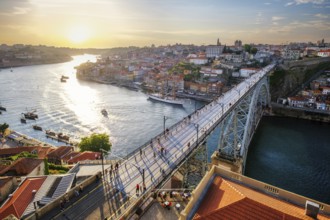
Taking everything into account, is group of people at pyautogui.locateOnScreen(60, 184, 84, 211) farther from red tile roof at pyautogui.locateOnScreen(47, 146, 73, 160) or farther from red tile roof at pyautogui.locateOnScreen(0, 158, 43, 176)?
red tile roof at pyautogui.locateOnScreen(47, 146, 73, 160)

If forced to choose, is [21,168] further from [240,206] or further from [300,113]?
[300,113]

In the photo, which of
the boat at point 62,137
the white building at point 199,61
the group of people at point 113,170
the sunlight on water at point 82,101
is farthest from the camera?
the white building at point 199,61

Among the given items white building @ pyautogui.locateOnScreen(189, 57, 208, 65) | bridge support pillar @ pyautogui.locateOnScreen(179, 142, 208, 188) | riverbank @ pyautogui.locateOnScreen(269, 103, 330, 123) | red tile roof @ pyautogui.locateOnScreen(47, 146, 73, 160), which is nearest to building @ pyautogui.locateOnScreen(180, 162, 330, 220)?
bridge support pillar @ pyautogui.locateOnScreen(179, 142, 208, 188)

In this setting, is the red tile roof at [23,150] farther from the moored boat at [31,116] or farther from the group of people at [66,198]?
the moored boat at [31,116]

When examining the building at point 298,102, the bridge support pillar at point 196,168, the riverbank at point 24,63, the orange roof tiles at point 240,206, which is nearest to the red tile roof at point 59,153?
the bridge support pillar at point 196,168

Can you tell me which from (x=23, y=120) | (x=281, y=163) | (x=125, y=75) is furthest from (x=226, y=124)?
(x=125, y=75)

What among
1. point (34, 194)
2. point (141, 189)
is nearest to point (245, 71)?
point (141, 189)
